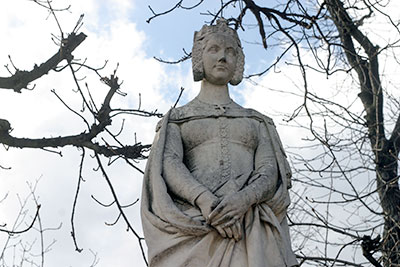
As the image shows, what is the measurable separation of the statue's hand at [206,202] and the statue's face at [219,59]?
1109 mm

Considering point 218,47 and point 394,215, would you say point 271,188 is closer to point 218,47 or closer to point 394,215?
point 218,47

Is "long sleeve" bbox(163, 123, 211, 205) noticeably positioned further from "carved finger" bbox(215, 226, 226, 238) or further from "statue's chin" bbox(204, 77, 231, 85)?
"statue's chin" bbox(204, 77, 231, 85)

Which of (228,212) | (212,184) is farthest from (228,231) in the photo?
(212,184)

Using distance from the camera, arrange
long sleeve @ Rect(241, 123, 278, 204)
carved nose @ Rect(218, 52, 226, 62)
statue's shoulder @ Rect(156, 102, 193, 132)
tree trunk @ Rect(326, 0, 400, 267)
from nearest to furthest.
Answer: long sleeve @ Rect(241, 123, 278, 204) < statue's shoulder @ Rect(156, 102, 193, 132) < carved nose @ Rect(218, 52, 226, 62) < tree trunk @ Rect(326, 0, 400, 267)

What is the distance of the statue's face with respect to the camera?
5.84m

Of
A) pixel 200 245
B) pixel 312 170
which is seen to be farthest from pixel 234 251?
pixel 312 170

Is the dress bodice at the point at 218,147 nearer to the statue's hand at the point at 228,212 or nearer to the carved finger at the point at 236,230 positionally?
the statue's hand at the point at 228,212

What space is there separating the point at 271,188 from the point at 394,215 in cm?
570

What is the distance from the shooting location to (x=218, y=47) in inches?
231

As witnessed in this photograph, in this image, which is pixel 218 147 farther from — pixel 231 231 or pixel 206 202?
pixel 231 231

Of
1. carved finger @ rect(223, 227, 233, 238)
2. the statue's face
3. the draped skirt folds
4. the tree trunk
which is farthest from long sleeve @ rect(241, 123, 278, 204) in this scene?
the tree trunk

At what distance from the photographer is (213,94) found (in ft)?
19.4

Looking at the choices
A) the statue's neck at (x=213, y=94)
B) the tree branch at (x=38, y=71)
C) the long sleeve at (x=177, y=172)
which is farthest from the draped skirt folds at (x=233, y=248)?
the tree branch at (x=38, y=71)

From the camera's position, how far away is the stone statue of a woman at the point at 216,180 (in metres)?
4.98
